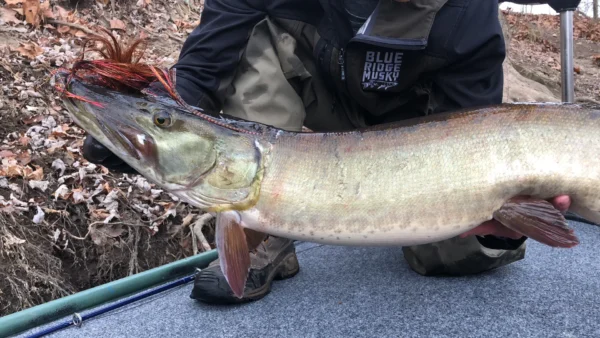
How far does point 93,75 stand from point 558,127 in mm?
1381

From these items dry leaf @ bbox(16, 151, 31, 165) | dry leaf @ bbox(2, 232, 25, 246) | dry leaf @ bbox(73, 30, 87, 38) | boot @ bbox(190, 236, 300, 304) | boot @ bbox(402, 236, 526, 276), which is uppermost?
boot @ bbox(402, 236, 526, 276)

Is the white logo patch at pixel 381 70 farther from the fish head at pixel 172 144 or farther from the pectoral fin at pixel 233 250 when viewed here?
the pectoral fin at pixel 233 250

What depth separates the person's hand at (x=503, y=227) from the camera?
5.18ft

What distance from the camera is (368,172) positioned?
1514 millimetres

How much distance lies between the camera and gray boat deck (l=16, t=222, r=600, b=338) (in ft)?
5.65

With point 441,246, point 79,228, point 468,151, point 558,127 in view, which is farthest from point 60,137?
point 558,127

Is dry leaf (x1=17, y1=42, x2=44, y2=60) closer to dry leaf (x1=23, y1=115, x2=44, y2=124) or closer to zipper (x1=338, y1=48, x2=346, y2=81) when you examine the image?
dry leaf (x1=23, y1=115, x2=44, y2=124)

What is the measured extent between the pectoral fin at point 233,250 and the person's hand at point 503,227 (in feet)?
2.35

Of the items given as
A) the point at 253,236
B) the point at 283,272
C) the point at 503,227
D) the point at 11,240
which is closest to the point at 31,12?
the point at 11,240

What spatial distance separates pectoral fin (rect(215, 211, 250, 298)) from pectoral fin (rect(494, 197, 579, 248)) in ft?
2.53

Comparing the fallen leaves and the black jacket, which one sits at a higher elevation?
the black jacket

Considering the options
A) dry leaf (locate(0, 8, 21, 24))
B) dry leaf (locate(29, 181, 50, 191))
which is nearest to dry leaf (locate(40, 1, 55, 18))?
dry leaf (locate(0, 8, 21, 24))

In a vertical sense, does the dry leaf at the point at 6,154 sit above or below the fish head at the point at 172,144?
below

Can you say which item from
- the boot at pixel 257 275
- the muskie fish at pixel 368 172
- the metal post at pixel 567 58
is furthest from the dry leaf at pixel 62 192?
the metal post at pixel 567 58
